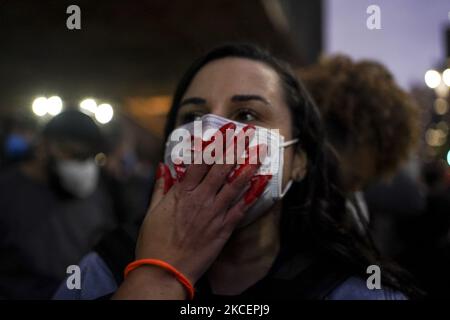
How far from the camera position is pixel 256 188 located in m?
1.42

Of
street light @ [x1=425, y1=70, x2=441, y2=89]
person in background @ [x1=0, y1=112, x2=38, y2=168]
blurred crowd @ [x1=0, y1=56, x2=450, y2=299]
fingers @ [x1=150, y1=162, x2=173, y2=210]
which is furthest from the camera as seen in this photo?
street light @ [x1=425, y1=70, x2=441, y2=89]

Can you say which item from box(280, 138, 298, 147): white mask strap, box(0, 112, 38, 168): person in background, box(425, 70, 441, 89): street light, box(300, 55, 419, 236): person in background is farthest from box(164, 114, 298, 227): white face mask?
box(425, 70, 441, 89): street light

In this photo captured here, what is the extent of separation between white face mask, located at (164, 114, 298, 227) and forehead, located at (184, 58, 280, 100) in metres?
0.14

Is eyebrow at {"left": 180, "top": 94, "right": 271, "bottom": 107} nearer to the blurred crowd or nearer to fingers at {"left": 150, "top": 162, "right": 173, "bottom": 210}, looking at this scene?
A: fingers at {"left": 150, "top": 162, "right": 173, "bottom": 210}

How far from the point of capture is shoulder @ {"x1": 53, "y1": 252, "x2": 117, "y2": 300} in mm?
1486

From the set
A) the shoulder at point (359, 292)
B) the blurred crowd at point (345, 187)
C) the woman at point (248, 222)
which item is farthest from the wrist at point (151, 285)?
the blurred crowd at point (345, 187)

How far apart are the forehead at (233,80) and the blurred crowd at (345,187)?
696 mm

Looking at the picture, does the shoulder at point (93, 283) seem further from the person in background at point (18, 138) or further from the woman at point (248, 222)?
the person in background at point (18, 138)

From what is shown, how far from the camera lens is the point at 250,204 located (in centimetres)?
136

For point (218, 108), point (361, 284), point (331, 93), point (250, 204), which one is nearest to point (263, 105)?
point (218, 108)

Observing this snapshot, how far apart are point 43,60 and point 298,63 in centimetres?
517

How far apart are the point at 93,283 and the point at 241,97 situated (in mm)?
791

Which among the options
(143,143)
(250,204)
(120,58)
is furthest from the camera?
(143,143)

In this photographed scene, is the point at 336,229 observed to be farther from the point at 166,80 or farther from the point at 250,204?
the point at 166,80
